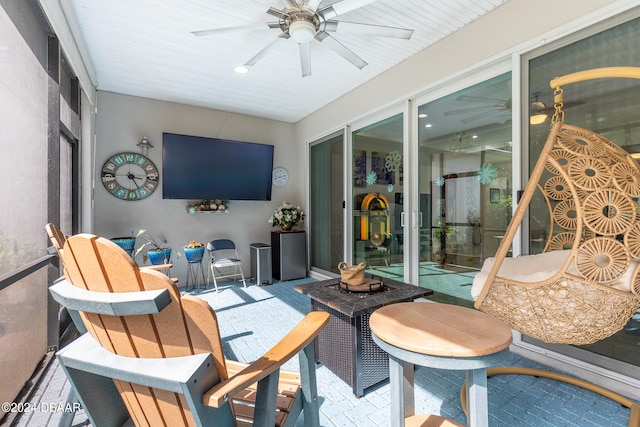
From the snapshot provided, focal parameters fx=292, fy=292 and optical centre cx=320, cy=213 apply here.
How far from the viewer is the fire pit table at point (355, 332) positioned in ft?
5.95

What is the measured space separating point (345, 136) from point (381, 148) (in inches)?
29.3

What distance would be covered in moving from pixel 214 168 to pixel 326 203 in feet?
6.13

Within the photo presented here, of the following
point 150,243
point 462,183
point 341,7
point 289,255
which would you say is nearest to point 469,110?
point 462,183

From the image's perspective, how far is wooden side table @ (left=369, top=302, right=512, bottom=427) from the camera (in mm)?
1029

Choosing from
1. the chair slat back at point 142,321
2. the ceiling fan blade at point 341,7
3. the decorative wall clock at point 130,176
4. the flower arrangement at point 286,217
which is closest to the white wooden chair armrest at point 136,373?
the chair slat back at point 142,321

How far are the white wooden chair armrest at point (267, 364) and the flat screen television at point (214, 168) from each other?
3.77m

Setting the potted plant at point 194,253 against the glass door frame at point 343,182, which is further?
the glass door frame at point 343,182

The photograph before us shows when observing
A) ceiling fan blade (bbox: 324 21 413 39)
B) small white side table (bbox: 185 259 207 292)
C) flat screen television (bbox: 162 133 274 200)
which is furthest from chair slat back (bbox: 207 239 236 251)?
ceiling fan blade (bbox: 324 21 413 39)

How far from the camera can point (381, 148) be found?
3848mm

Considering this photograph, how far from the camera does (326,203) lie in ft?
16.1

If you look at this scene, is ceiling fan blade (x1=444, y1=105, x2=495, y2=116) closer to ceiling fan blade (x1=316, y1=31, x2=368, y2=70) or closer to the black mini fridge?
ceiling fan blade (x1=316, y1=31, x2=368, y2=70)

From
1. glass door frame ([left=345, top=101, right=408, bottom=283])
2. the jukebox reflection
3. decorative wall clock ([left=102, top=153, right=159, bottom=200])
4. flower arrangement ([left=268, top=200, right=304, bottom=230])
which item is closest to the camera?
glass door frame ([left=345, top=101, right=408, bottom=283])

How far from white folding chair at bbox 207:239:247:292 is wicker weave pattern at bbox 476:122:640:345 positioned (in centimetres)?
360

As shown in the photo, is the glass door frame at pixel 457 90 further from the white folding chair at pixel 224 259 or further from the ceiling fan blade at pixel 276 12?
the white folding chair at pixel 224 259
